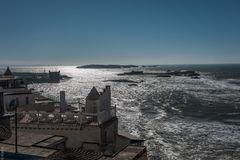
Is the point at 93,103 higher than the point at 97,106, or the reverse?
the point at 93,103

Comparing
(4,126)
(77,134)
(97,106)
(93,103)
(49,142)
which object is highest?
(93,103)

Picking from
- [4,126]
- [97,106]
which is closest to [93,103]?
[97,106]

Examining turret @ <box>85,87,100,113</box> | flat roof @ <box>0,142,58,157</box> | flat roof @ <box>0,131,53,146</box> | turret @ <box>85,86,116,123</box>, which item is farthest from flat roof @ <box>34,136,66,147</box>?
turret @ <box>85,87,100,113</box>

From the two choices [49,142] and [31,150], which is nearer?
[31,150]

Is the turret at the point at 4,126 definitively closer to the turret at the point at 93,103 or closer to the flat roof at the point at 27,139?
the flat roof at the point at 27,139

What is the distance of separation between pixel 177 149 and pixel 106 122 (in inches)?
544

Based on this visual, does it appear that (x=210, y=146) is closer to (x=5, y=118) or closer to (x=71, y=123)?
(x=71, y=123)

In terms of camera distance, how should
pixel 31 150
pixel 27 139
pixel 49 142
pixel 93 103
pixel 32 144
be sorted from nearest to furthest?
pixel 31 150 → pixel 32 144 → pixel 49 142 → pixel 27 139 → pixel 93 103

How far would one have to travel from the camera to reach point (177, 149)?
92.0 feet

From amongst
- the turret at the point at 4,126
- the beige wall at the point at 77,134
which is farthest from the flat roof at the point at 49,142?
the beige wall at the point at 77,134

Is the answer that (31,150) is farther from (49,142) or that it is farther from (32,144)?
(49,142)

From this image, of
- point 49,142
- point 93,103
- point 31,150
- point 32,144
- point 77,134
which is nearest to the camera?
point 31,150

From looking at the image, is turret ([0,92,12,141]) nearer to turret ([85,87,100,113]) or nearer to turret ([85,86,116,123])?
turret ([85,86,116,123])

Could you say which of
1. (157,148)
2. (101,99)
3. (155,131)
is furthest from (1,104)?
(155,131)
